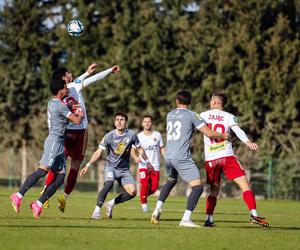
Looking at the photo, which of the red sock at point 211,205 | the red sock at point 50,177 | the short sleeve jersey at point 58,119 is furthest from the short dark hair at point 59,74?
the red sock at point 211,205

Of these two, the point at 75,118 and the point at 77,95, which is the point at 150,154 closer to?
the point at 77,95

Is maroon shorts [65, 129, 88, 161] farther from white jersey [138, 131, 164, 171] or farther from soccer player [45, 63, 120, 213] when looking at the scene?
white jersey [138, 131, 164, 171]

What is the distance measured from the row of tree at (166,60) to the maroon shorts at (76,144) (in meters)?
22.4

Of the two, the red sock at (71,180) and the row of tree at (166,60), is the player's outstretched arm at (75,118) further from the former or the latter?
the row of tree at (166,60)

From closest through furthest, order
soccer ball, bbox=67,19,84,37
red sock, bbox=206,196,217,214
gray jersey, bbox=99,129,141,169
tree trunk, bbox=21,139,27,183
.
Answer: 1. red sock, bbox=206,196,217,214
2. gray jersey, bbox=99,129,141,169
3. soccer ball, bbox=67,19,84,37
4. tree trunk, bbox=21,139,27,183

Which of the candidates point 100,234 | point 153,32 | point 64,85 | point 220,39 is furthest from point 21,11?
point 100,234

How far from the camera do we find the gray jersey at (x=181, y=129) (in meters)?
14.1

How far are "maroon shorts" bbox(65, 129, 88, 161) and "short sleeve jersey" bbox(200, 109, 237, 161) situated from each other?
8.18 feet

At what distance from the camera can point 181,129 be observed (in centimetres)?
1416

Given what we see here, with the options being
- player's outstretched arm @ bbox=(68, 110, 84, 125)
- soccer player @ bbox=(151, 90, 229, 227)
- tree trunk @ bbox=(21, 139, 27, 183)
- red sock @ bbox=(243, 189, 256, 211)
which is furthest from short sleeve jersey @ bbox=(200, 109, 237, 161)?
tree trunk @ bbox=(21, 139, 27, 183)

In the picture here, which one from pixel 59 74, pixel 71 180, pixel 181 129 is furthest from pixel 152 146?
pixel 181 129

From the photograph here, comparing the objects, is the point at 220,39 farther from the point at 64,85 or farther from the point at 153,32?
the point at 64,85

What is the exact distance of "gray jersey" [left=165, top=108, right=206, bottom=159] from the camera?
14.1 metres

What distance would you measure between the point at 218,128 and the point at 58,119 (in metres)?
2.56
